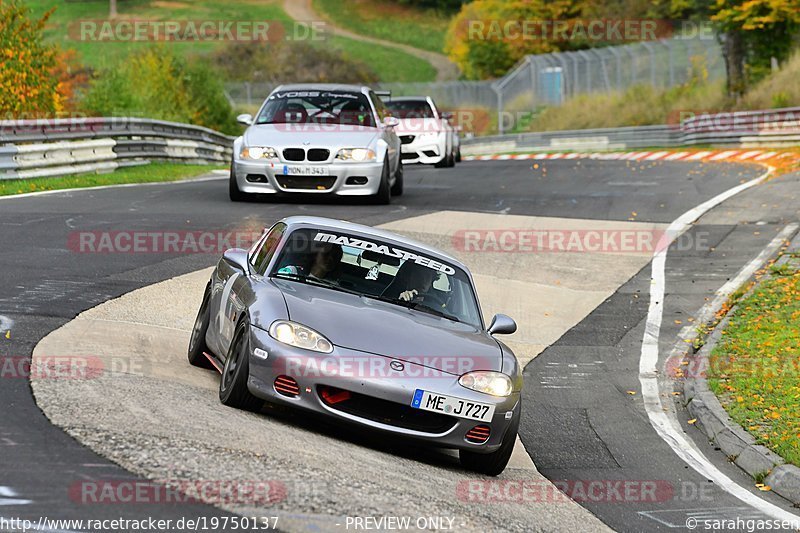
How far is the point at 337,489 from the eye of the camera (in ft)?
21.3

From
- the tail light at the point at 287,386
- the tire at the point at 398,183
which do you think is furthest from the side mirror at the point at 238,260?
the tire at the point at 398,183

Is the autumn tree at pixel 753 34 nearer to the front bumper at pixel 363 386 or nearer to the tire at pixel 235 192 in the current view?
the tire at pixel 235 192

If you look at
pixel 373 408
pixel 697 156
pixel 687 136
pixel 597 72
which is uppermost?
pixel 373 408

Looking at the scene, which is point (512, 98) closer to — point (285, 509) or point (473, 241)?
point (473, 241)

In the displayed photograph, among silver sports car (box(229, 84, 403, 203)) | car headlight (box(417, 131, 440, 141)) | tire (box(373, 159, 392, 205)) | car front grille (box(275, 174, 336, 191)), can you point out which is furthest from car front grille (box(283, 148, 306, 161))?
car headlight (box(417, 131, 440, 141))

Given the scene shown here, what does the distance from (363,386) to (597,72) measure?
52446 mm

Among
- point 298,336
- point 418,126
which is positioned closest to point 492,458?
point 298,336

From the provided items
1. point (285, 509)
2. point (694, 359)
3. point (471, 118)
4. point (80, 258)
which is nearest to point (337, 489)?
point (285, 509)

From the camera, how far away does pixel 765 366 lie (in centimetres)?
1146

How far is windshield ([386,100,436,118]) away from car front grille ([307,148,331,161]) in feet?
36.9

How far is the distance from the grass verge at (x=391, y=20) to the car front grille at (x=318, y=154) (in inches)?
4107

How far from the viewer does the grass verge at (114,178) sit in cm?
2111

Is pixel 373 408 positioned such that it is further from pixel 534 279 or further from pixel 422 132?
pixel 422 132

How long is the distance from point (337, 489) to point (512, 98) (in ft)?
209
